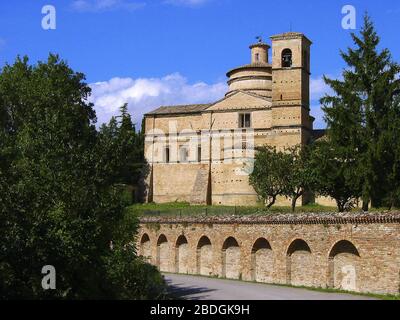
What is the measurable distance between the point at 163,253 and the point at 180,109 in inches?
1138

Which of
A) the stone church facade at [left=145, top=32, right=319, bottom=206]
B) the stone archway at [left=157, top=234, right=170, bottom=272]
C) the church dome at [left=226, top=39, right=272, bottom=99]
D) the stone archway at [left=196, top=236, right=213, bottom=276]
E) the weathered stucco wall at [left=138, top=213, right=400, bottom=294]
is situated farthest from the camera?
the church dome at [left=226, top=39, right=272, bottom=99]

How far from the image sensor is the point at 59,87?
46125 millimetres

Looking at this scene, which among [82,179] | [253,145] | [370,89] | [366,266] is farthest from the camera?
[253,145]

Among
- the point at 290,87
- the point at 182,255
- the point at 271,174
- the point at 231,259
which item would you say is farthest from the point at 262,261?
the point at 290,87

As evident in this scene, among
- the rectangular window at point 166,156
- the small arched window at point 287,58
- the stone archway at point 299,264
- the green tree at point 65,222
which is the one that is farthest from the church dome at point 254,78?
the green tree at point 65,222

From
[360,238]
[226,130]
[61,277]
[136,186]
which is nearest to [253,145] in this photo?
[226,130]

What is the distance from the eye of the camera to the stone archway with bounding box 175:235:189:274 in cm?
3566

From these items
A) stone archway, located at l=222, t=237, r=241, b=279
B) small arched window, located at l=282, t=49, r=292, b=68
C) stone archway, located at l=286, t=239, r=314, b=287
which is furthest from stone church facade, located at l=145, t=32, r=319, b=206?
stone archway, located at l=286, t=239, r=314, b=287

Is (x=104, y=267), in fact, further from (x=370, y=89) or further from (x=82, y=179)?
(x=370, y=89)

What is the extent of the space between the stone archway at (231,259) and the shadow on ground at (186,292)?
3866 millimetres

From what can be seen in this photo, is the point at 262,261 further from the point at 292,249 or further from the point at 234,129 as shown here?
the point at 234,129

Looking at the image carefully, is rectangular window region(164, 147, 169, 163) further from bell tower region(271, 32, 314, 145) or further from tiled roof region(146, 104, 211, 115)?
bell tower region(271, 32, 314, 145)

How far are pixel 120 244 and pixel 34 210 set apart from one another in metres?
3.86

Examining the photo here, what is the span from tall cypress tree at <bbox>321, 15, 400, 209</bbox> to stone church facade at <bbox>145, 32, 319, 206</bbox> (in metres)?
15.0
